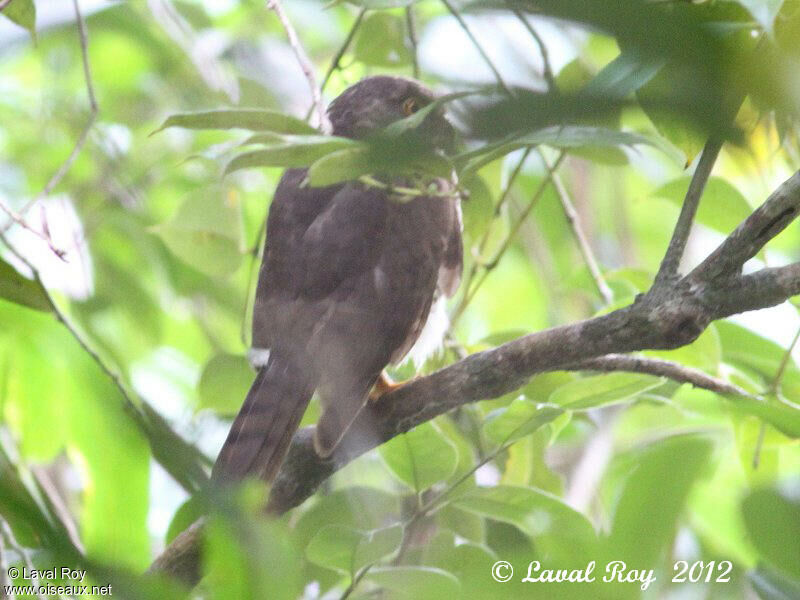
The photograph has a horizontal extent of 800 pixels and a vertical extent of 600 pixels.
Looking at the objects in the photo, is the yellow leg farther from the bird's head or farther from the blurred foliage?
the bird's head

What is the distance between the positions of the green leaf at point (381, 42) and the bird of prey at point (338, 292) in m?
0.30

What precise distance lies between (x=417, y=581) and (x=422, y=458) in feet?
1.20

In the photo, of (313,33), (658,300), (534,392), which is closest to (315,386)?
(534,392)

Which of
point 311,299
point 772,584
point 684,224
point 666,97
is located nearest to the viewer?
point 666,97

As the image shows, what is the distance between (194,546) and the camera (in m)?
1.97

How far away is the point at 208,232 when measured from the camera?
259 cm

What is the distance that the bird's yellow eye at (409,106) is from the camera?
10.0 ft

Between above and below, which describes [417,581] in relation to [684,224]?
below

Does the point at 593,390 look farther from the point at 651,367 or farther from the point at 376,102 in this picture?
the point at 376,102

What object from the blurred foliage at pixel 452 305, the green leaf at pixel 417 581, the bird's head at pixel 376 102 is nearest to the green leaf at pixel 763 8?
the blurred foliage at pixel 452 305

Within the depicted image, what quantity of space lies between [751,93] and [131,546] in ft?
3.78

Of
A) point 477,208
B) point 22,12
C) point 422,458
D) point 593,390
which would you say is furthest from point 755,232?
point 22,12

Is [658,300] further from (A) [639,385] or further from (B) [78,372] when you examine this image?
(B) [78,372]

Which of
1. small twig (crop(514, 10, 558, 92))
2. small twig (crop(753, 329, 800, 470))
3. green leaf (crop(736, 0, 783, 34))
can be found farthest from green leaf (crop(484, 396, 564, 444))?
green leaf (crop(736, 0, 783, 34))
